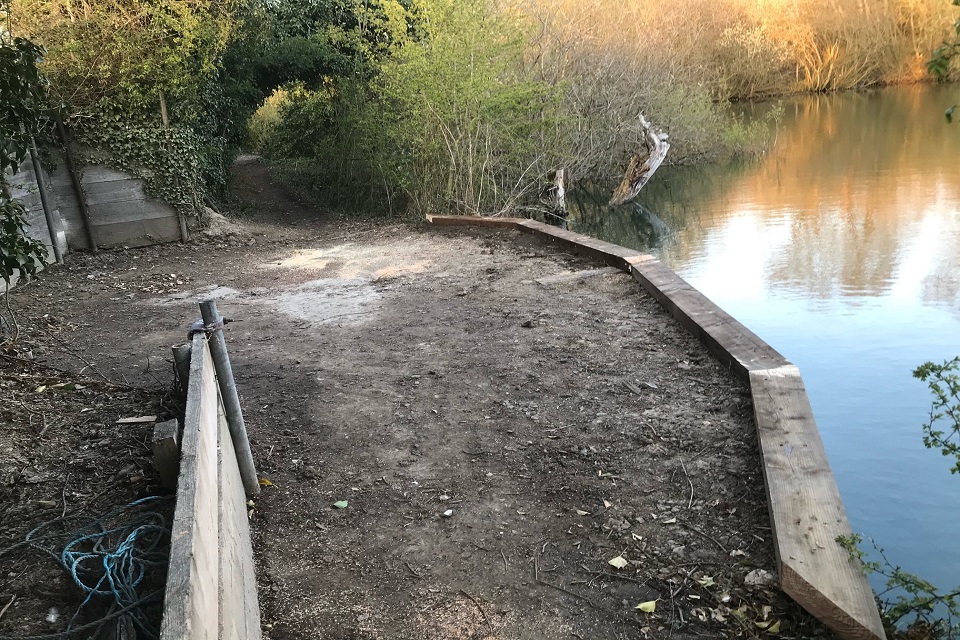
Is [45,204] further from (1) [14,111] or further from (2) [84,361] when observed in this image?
(1) [14,111]

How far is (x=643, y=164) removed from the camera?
618 inches

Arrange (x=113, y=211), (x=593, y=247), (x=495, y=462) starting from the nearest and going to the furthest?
(x=495, y=462) → (x=593, y=247) → (x=113, y=211)

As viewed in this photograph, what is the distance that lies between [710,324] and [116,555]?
3510 mm

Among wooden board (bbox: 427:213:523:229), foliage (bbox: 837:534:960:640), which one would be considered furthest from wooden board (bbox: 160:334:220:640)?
wooden board (bbox: 427:213:523:229)

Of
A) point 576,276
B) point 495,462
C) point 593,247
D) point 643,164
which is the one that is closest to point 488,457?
point 495,462

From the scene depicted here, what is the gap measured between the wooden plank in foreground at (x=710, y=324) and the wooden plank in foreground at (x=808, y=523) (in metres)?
0.49

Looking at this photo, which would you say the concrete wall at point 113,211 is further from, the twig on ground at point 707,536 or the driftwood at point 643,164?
the twig on ground at point 707,536

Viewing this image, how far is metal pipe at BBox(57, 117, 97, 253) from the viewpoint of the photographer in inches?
376

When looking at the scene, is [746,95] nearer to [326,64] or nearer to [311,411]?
[326,64]

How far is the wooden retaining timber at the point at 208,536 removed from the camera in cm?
160

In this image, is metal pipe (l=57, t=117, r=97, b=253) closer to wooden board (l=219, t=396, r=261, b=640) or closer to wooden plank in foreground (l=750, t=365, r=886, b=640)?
wooden board (l=219, t=396, r=261, b=640)

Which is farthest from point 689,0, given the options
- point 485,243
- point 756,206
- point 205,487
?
point 205,487

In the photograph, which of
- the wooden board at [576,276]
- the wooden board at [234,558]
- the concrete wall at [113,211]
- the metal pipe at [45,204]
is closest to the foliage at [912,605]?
the wooden board at [234,558]

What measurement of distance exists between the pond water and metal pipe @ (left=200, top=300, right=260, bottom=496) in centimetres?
294
